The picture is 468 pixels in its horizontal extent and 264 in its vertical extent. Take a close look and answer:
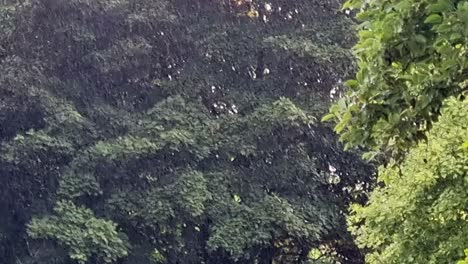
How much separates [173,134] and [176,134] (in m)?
0.03

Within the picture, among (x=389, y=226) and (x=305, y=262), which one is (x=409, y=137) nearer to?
(x=389, y=226)

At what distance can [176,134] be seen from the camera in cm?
902

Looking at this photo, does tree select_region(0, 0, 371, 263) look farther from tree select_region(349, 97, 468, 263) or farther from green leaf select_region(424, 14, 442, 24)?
green leaf select_region(424, 14, 442, 24)

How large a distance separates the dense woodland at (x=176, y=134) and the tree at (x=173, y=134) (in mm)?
15

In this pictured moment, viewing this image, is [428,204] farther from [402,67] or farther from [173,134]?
[173,134]

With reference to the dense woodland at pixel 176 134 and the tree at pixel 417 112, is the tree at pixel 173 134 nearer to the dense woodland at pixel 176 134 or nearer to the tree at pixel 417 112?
the dense woodland at pixel 176 134

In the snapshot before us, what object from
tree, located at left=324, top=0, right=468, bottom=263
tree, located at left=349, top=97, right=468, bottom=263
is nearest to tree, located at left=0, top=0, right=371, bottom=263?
tree, located at left=349, top=97, right=468, bottom=263

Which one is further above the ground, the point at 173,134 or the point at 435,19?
the point at 173,134

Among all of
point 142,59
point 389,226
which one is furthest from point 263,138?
point 389,226

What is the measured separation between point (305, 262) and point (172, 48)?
2.58 m

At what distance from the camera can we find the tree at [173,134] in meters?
9.02

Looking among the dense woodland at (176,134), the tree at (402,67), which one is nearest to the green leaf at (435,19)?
the tree at (402,67)

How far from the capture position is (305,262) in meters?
9.63

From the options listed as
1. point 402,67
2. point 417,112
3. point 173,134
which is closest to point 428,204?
point 417,112
